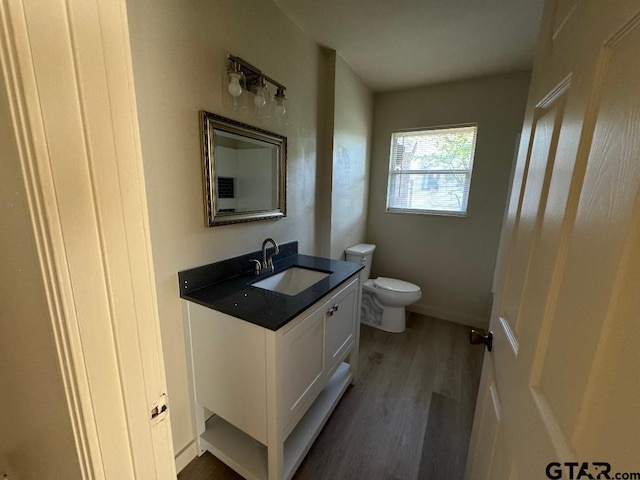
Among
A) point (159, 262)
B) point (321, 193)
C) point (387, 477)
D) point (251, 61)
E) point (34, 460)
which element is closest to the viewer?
point (34, 460)

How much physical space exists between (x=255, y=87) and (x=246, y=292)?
3.70ft

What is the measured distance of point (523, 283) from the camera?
652 millimetres

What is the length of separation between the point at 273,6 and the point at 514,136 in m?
2.22

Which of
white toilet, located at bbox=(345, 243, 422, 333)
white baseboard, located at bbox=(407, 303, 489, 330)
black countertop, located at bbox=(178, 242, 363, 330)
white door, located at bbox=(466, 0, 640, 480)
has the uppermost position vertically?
white door, located at bbox=(466, 0, 640, 480)

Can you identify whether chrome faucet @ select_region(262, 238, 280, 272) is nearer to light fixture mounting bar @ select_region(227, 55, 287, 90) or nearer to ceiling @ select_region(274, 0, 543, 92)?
light fixture mounting bar @ select_region(227, 55, 287, 90)

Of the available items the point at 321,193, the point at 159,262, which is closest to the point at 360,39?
the point at 321,193

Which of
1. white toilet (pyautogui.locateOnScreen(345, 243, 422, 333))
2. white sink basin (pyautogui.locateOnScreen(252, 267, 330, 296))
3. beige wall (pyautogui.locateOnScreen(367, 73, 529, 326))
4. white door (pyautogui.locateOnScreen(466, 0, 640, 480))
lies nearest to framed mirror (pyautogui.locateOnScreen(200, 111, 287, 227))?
white sink basin (pyautogui.locateOnScreen(252, 267, 330, 296))

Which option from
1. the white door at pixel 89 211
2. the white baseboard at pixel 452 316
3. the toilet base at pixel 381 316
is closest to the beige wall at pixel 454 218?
the white baseboard at pixel 452 316

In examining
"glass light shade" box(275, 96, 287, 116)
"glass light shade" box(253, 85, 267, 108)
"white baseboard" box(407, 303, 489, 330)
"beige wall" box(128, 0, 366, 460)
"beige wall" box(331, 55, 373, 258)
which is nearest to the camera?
"beige wall" box(128, 0, 366, 460)

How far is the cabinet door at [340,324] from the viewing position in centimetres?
146

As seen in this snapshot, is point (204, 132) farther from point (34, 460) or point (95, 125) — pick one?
point (34, 460)

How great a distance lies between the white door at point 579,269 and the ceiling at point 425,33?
3.87 feet

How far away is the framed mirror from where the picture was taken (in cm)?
130

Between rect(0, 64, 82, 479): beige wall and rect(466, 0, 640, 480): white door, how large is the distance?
0.79 metres
